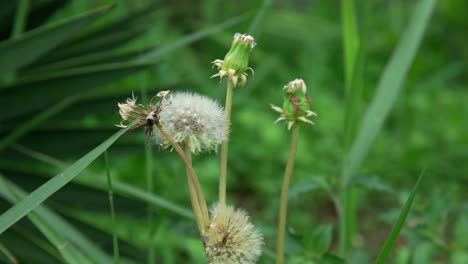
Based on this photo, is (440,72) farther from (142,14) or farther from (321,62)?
(142,14)

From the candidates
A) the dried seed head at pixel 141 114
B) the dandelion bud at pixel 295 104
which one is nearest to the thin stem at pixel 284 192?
the dandelion bud at pixel 295 104

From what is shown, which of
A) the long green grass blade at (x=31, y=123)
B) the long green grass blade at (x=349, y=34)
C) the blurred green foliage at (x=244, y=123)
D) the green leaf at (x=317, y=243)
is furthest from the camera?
the long green grass blade at (x=31, y=123)

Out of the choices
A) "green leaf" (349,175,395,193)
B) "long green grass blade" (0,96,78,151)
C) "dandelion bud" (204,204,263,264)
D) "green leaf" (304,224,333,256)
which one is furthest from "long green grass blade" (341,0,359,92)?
"dandelion bud" (204,204,263,264)

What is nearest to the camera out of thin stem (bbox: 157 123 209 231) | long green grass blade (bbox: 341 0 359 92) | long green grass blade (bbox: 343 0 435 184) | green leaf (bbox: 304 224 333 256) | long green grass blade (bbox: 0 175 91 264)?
thin stem (bbox: 157 123 209 231)

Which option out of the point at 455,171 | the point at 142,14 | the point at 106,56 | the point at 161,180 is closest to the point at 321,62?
the point at 455,171

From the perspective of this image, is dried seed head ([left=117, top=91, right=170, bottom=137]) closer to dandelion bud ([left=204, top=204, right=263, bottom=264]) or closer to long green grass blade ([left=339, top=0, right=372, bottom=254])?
dandelion bud ([left=204, top=204, right=263, bottom=264])

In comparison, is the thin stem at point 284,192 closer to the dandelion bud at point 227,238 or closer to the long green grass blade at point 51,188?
the dandelion bud at point 227,238

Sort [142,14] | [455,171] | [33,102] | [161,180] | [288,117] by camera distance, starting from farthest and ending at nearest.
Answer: [455,171]
[161,180]
[142,14]
[33,102]
[288,117]
